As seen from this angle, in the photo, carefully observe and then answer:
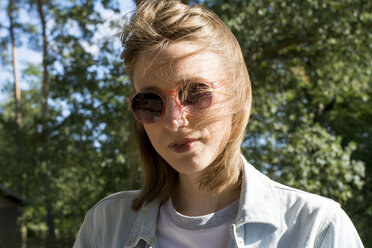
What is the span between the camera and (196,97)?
145 cm

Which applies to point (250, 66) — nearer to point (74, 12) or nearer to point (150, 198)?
point (74, 12)

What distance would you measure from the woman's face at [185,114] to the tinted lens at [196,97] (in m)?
0.02

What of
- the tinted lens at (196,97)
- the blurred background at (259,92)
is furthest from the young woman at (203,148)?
the blurred background at (259,92)

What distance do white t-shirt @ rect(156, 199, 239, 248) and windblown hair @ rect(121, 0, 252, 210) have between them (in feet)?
0.32

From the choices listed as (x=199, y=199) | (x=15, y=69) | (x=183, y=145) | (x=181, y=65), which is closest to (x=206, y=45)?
(x=181, y=65)

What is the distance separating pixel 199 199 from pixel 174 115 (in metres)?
0.35

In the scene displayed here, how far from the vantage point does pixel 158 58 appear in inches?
58.2

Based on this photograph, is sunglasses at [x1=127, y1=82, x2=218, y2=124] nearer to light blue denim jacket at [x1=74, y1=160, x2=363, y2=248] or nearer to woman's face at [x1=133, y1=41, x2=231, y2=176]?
woman's face at [x1=133, y1=41, x2=231, y2=176]

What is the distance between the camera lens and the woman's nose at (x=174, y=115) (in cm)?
146

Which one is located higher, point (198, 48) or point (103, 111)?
point (198, 48)

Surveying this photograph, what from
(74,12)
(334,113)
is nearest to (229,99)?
(74,12)

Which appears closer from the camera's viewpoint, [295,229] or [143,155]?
[295,229]

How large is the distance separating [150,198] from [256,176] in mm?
436

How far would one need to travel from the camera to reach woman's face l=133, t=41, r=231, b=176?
4.75 feet
